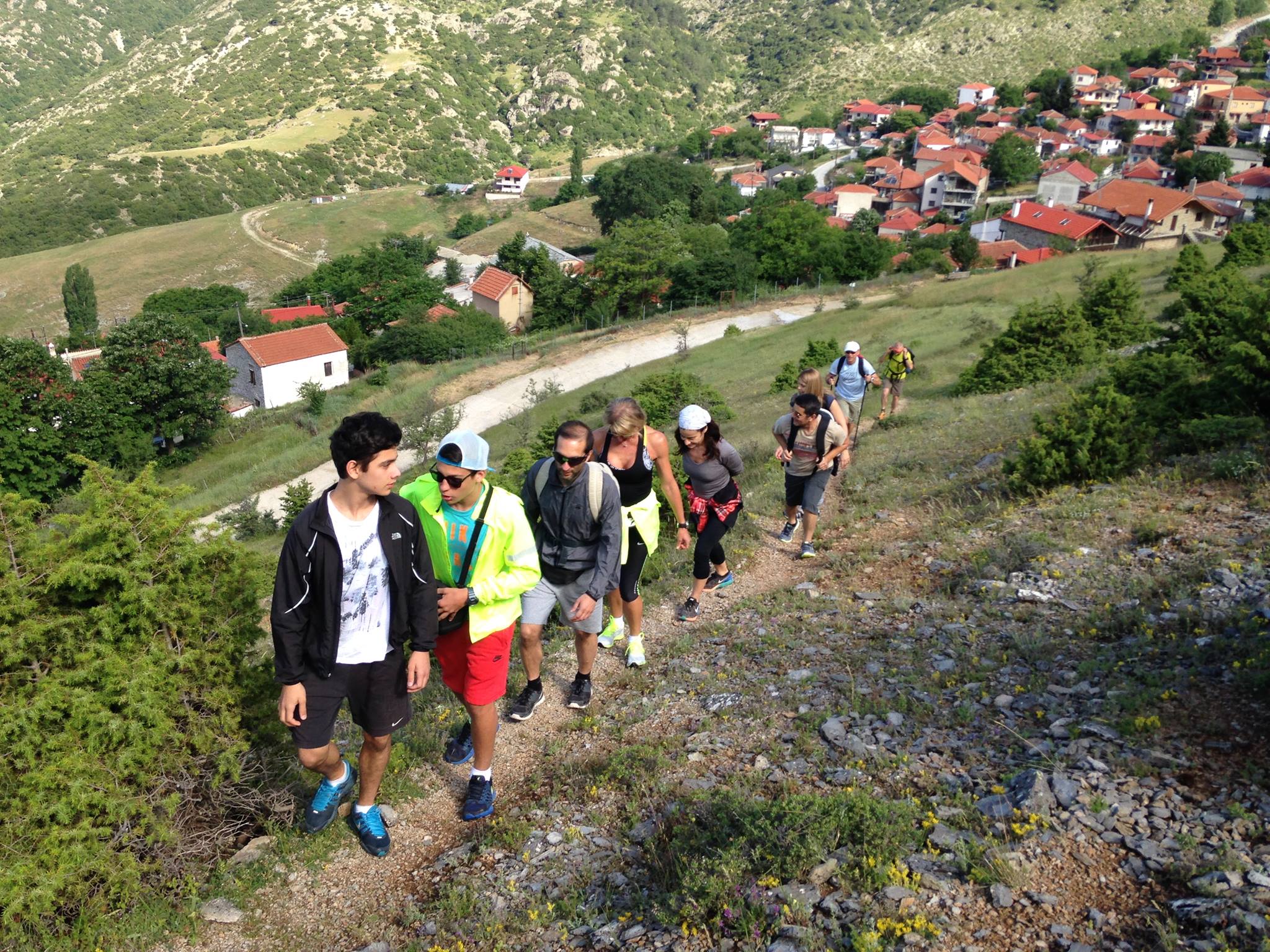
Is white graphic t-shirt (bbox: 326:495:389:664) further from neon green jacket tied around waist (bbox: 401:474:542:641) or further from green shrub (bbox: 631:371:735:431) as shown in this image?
green shrub (bbox: 631:371:735:431)

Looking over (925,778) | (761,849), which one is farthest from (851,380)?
(761,849)

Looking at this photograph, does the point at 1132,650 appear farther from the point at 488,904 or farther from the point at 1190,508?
the point at 488,904

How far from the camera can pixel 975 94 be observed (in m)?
112

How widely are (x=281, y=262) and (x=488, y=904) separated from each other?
8253 cm

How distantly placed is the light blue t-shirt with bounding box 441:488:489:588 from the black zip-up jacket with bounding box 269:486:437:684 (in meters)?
0.25

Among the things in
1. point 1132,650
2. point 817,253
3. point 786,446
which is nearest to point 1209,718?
point 1132,650

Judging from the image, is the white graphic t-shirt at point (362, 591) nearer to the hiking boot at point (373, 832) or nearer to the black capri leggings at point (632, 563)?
the hiking boot at point (373, 832)

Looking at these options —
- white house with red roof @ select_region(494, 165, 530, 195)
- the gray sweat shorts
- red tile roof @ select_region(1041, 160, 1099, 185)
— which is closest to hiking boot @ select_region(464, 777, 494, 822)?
the gray sweat shorts

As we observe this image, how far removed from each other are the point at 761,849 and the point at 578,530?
6.55 feet

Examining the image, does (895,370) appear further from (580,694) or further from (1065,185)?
(1065,185)

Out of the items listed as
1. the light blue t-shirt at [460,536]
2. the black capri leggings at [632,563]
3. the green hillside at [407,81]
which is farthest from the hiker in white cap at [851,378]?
the green hillside at [407,81]

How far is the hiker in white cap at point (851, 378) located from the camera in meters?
9.98

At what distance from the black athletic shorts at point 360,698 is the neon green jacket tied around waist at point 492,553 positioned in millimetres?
433

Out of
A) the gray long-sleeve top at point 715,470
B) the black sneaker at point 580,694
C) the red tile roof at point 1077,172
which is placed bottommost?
the red tile roof at point 1077,172
